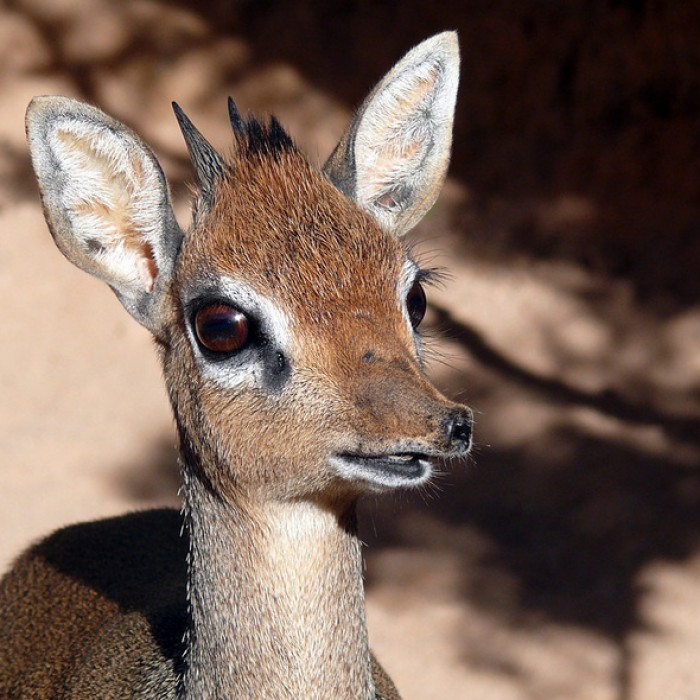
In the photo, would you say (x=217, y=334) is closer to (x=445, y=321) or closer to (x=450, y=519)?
(x=450, y=519)

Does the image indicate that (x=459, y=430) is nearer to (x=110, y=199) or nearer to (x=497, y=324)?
(x=110, y=199)

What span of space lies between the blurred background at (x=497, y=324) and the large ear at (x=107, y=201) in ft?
9.76

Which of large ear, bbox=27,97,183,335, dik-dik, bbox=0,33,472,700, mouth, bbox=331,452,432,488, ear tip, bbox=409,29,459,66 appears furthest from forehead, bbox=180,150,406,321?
ear tip, bbox=409,29,459,66

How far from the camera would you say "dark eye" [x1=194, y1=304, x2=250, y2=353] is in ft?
8.84

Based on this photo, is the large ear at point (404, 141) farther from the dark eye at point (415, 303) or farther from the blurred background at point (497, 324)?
the blurred background at point (497, 324)

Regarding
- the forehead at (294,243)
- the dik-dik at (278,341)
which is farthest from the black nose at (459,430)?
the forehead at (294,243)

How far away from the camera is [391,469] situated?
2.54m

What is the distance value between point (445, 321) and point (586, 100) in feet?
5.46

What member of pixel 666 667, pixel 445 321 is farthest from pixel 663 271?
pixel 666 667

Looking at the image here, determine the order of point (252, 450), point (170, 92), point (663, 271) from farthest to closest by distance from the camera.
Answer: point (170, 92), point (663, 271), point (252, 450)

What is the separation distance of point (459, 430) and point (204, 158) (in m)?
1.06

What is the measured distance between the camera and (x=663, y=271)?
22.2ft

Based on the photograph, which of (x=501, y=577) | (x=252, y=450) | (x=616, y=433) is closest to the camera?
(x=252, y=450)

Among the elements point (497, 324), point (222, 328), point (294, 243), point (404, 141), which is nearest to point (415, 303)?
point (294, 243)
